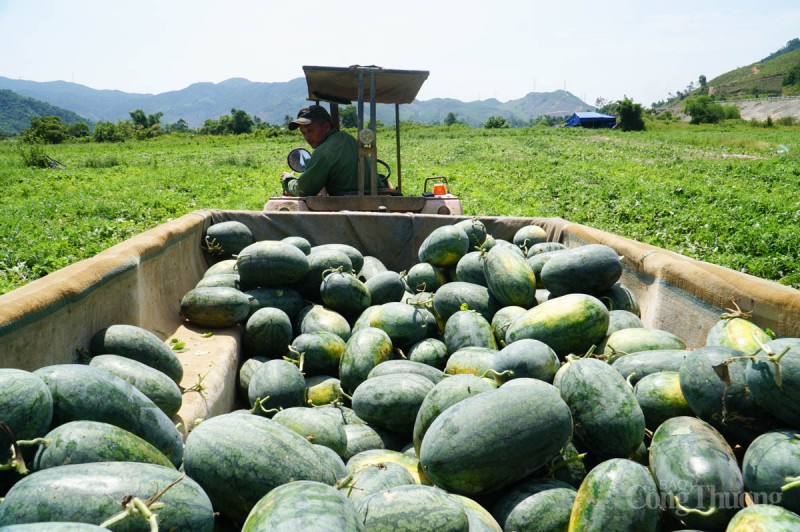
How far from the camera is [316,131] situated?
710 cm

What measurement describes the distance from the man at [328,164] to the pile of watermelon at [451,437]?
3543mm

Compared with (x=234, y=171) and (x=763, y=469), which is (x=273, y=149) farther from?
(x=763, y=469)

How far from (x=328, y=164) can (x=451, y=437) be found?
4.97 meters

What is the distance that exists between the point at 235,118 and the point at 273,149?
1600 inches

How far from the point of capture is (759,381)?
2.04 meters

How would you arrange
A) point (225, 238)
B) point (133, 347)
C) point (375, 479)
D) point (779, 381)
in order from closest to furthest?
point (779, 381)
point (375, 479)
point (133, 347)
point (225, 238)

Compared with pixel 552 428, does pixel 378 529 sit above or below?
below

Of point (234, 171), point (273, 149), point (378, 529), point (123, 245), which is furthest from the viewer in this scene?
point (273, 149)

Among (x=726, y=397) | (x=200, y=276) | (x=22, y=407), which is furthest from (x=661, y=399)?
(x=200, y=276)

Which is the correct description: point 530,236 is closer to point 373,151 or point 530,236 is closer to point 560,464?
point 373,151

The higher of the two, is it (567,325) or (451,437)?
(567,325)

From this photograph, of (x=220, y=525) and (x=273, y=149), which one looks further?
(x=273, y=149)

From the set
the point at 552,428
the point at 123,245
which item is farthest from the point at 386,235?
the point at 552,428

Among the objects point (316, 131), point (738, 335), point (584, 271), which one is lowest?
point (738, 335)
